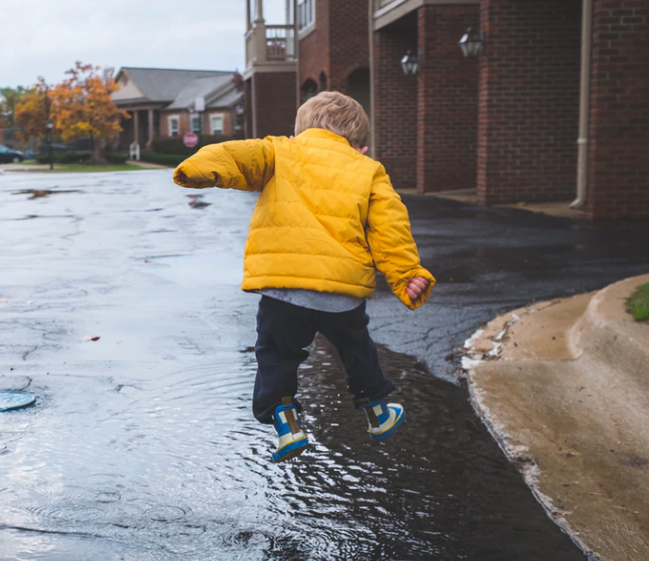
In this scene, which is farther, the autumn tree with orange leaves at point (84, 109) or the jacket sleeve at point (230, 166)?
the autumn tree with orange leaves at point (84, 109)

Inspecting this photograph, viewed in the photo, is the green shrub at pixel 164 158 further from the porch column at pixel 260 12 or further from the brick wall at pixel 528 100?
the brick wall at pixel 528 100

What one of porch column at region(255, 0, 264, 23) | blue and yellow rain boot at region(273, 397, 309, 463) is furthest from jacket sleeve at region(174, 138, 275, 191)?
porch column at region(255, 0, 264, 23)

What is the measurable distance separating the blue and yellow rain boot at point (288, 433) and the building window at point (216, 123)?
5730 cm

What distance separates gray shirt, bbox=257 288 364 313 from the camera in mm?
3553

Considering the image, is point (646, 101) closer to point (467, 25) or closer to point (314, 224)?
point (467, 25)

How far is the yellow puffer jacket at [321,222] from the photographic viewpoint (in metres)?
3.52

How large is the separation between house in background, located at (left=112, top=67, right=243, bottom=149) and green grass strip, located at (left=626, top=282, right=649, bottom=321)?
168ft

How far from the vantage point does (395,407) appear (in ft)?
12.9

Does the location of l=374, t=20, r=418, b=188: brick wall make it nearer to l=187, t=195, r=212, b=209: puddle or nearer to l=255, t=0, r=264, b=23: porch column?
l=187, t=195, r=212, b=209: puddle

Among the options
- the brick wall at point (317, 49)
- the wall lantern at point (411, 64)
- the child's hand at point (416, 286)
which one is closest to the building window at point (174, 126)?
the brick wall at point (317, 49)

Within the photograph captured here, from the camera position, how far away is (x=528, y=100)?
625 inches

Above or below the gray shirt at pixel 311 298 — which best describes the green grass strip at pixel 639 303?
below

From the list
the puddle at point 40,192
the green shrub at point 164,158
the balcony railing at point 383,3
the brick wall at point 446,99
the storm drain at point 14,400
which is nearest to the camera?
the storm drain at point 14,400

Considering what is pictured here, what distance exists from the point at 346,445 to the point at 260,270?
1.05 metres
